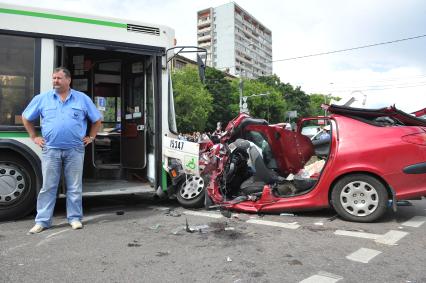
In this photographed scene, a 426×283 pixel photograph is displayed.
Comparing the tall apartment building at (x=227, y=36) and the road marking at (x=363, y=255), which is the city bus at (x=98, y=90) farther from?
the tall apartment building at (x=227, y=36)

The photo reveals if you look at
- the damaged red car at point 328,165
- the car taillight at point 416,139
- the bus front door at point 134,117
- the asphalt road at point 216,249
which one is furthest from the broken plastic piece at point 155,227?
the car taillight at point 416,139

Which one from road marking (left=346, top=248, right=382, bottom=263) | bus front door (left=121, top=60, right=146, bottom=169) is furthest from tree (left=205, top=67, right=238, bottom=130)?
road marking (left=346, top=248, right=382, bottom=263)

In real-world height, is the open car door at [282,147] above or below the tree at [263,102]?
below

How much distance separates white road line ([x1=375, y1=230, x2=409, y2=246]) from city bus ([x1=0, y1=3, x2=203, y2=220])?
9.78ft

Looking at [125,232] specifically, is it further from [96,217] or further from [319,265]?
[319,265]

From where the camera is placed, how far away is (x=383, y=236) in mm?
4891

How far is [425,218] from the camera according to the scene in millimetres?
5879

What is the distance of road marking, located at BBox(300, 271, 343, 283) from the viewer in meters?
3.46

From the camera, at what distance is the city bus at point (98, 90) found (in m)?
5.64

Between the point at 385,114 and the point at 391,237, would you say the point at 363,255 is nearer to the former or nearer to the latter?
the point at 391,237

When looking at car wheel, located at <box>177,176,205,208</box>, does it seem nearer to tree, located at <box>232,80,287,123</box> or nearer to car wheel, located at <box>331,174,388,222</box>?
car wheel, located at <box>331,174,388,222</box>

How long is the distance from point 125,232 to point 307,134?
329 centimetres

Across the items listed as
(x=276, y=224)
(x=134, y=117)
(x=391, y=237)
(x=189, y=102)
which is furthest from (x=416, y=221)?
(x=189, y=102)

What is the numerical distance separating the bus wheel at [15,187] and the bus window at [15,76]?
53cm
